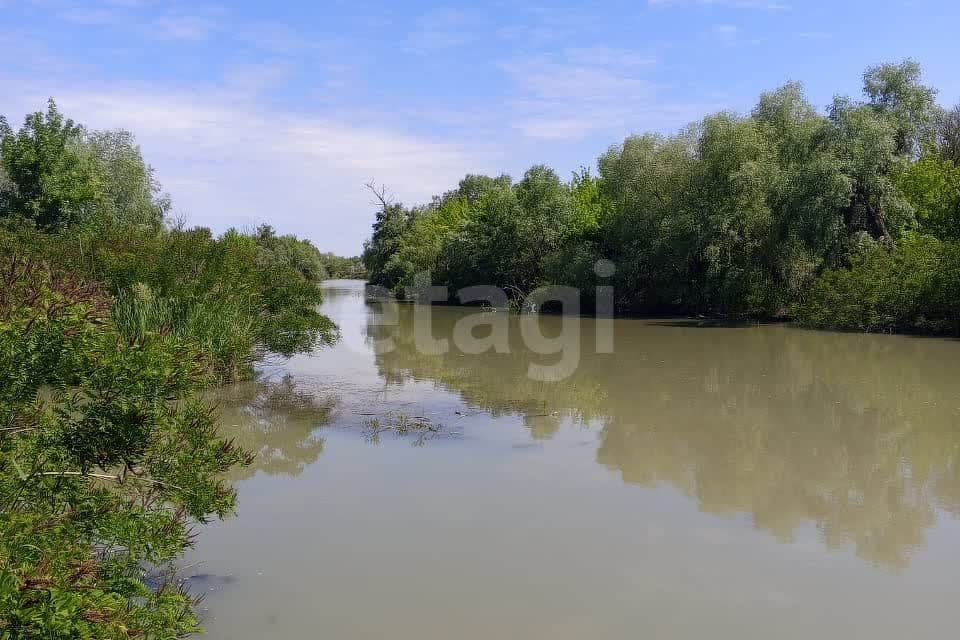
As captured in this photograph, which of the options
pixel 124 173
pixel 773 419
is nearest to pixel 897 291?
pixel 773 419

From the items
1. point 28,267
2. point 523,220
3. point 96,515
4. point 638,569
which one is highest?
point 523,220

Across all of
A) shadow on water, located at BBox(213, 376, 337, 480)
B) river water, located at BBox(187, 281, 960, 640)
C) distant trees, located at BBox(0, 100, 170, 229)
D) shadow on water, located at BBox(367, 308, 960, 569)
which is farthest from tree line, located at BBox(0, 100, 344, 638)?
distant trees, located at BBox(0, 100, 170, 229)

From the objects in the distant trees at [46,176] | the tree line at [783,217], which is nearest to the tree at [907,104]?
the tree line at [783,217]

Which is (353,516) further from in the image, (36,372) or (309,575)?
(36,372)

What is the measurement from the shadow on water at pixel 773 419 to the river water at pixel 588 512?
0.15 feet

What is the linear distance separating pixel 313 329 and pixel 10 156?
15812mm

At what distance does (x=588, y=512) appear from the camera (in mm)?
7184

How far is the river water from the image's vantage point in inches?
202

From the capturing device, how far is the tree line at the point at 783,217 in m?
24.8

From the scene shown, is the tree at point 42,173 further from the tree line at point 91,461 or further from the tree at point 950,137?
the tree at point 950,137

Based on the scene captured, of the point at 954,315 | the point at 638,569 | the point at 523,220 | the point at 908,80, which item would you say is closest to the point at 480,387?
the point at 638,569

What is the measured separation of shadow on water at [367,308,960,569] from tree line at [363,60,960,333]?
3.81 m

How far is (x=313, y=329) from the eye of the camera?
14883 millimetres

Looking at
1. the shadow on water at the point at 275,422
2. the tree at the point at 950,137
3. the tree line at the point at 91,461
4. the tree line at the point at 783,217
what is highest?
the tree at the point at 950,137
